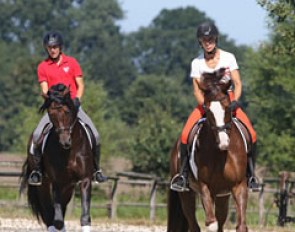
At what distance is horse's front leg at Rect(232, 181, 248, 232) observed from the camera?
1229 centimetres

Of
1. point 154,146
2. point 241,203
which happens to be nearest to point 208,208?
point 241,203

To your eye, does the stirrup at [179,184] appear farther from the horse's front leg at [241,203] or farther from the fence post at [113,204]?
the fence post at [113,204]

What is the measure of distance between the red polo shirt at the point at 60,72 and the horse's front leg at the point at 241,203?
3152mm

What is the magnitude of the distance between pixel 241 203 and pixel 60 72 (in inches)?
141

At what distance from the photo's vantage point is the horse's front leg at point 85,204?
13570 mm

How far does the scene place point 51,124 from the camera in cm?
1468

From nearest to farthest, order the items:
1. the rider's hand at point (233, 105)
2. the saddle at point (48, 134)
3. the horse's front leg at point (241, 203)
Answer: the rider's hand at point (233, 105) → the horse's front leg at point (241, 203) → the saddle at point (48, 134)

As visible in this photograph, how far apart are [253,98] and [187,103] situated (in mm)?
48117

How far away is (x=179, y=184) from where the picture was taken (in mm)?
13492

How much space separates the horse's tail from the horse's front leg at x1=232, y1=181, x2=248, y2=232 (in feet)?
6.55

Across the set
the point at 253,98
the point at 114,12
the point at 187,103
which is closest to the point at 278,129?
the point at 253,98

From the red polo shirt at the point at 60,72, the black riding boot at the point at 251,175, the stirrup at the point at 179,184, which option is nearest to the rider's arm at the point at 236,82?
the black riding boot at the point at 251,175

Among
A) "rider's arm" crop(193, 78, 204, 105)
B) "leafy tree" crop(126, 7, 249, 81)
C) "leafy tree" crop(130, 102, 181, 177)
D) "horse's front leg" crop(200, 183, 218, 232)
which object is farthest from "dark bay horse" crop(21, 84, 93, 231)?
"leafy tree" crop(126, 7, 249, 81)

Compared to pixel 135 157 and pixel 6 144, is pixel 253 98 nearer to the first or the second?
pixel 135 157
